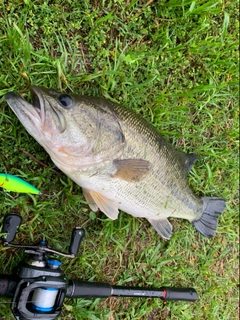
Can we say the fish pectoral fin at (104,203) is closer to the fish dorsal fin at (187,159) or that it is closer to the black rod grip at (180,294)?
the fish dorsal fin at (187,159)

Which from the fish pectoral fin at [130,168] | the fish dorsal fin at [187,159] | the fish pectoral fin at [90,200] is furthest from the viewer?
the fish dorsal fin at [187,159]

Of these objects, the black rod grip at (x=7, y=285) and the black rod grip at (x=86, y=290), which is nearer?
the black rod grip at (x=7, y=285)

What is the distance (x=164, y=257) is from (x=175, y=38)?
223 cm

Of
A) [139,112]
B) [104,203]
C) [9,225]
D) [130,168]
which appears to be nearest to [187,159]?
[139,112]

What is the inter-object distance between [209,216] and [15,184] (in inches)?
77.2

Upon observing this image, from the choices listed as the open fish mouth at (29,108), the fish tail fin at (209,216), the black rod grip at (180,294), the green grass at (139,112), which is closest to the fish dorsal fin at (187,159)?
the green grass at (139,112)

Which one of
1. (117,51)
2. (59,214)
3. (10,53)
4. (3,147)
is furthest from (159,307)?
(10,53)

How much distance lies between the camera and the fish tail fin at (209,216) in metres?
3.66

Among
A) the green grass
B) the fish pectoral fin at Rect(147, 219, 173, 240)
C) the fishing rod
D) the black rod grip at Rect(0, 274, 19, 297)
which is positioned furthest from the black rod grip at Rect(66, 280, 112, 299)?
the fish pectoral fin at Rect(147, 219, 173, 240)

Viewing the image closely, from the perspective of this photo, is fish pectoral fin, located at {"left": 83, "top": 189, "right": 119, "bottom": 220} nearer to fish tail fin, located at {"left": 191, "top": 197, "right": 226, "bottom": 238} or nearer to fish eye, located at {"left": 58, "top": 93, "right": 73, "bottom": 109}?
fish eye, located at {"left": 58, "top": 93, "right": 73, "bottom": 109}

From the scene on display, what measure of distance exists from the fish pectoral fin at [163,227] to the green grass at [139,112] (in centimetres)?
21

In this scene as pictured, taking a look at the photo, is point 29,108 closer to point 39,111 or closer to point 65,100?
point 39,111

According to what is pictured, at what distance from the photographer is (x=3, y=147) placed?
2.92 metres

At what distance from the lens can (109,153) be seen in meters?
2.79
